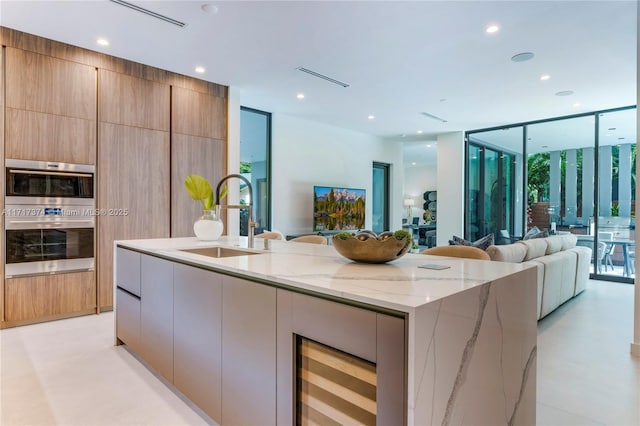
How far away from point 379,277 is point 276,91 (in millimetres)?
4391

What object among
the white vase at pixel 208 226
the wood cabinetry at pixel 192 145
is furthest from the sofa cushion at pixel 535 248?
the wood cabinetry at pixel 192 145

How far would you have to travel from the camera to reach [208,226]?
2.76 metres

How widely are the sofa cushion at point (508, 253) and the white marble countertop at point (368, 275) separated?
5.26ft

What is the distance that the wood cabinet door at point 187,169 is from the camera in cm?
446

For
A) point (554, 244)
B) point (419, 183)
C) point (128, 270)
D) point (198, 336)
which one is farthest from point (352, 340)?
point (419, 183)

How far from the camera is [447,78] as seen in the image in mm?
4594

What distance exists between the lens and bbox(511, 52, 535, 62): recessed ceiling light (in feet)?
12.7

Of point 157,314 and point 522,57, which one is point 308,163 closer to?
point 522,57

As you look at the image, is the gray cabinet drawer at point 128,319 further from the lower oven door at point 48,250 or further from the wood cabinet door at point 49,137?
the wood cabinet door at point 49,137

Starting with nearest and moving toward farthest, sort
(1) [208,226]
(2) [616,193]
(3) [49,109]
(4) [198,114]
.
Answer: (1) [208,226] < (3) [49,109] < (4) [198,114] < (2) [616,193]

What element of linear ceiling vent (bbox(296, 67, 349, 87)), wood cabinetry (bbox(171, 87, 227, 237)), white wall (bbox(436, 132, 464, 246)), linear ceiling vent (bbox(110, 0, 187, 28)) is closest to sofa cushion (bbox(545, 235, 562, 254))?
linear ceiling vent (bbox(296, 67, 349, 87))

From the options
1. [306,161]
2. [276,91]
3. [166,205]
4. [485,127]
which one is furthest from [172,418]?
[485,127]

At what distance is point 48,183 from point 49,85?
0.96 m

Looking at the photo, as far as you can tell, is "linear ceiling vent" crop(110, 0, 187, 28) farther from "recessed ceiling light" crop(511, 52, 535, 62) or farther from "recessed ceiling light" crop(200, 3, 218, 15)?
"recessed ceiling light" crop(511, 52, 535, 62)
